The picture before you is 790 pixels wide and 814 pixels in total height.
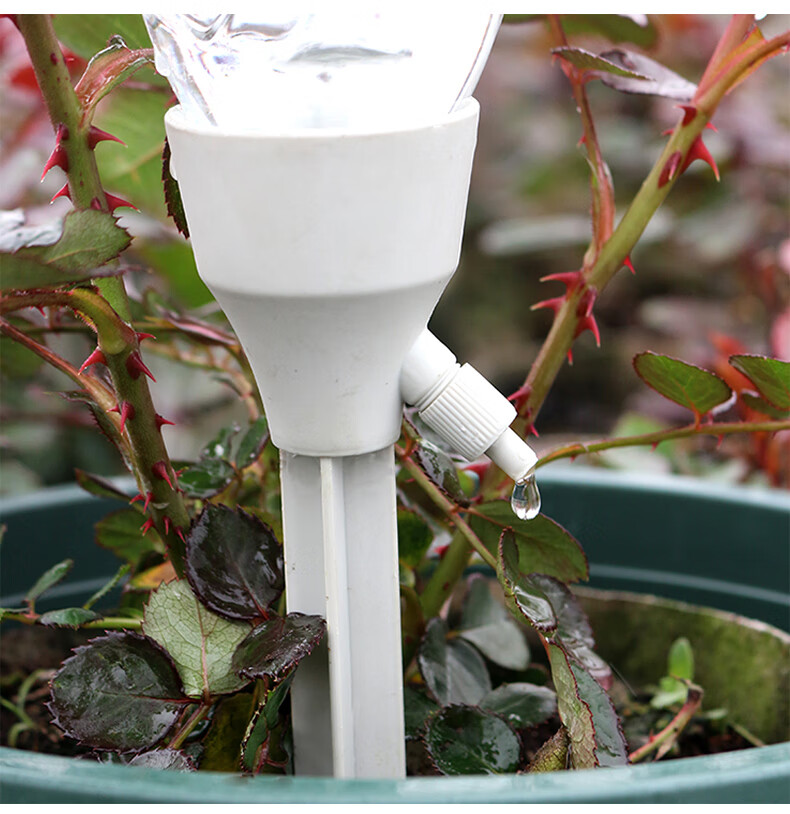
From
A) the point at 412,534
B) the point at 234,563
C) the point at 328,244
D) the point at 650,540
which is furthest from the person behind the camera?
the point at 650,540

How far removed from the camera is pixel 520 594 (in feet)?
1.53

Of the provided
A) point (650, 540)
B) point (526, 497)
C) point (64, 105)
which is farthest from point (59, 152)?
point (650, 540)

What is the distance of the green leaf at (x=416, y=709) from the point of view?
0.55 meters

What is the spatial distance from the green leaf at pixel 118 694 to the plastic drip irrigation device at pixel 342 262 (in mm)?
54

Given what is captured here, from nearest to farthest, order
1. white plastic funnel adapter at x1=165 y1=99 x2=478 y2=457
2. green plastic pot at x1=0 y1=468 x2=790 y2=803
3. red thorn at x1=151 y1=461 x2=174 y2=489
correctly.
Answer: white plastic funnel adapter at x1=165 y1=99 x2=478 y2=457 → red thorn at x1=151 y1=461 x2=174 y2=489 → green plastic pot at x1=0 y1=468 x2=790 y2=803

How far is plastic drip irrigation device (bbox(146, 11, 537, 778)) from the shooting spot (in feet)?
1.29

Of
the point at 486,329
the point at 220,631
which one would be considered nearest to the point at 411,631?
the point at 220,631

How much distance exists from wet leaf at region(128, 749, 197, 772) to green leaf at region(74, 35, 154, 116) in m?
0.24

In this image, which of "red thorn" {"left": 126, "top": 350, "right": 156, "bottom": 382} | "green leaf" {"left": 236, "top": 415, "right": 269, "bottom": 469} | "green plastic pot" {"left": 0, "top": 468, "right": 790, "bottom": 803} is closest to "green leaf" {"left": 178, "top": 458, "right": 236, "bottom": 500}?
"green leaf" {"left": 236, "top": 415, "right": 269, "bottom": 469}

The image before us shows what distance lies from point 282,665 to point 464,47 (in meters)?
0.24

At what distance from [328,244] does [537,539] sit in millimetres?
217

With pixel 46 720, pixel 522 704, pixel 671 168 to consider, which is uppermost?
pixel 671 168

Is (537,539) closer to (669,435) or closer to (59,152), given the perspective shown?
(669,435)

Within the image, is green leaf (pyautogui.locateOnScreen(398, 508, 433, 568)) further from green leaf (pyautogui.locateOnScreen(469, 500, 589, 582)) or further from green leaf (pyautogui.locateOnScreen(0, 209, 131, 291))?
green leaf (pyautogui.locateOnScreen(0, 209, 131, 291))
